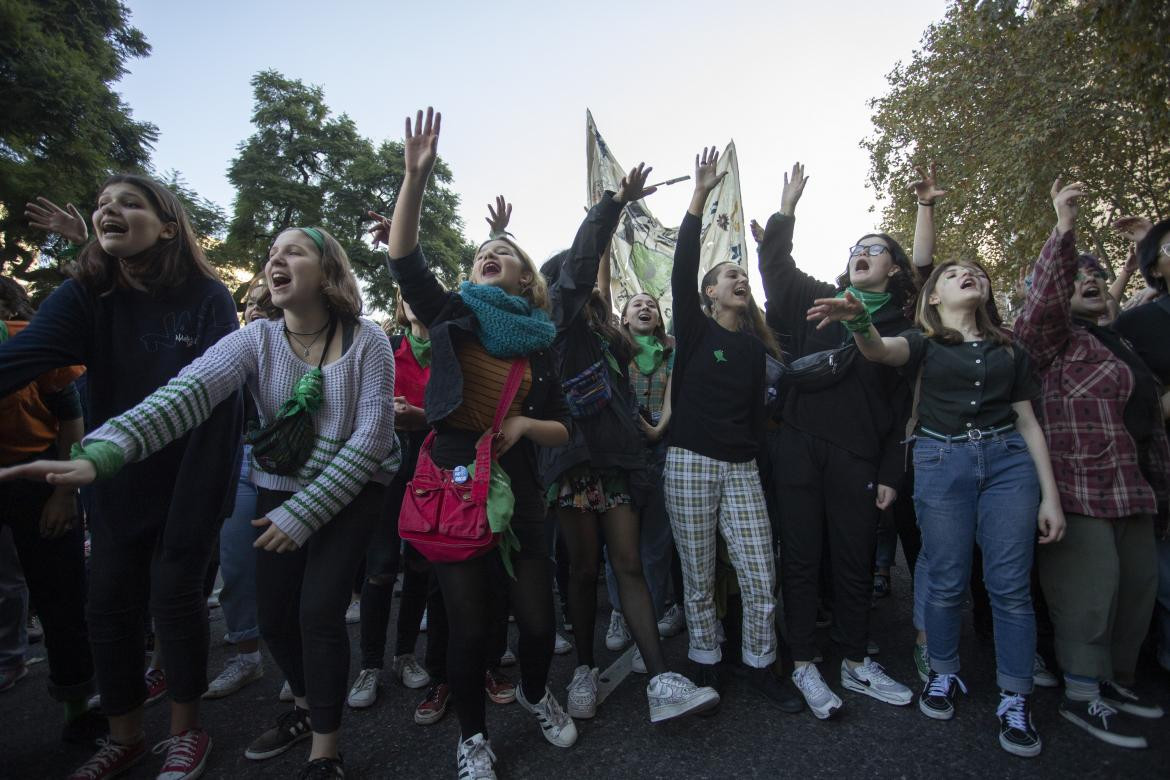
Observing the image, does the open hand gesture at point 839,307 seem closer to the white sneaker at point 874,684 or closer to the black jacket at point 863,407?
the black jacket at point 863,407

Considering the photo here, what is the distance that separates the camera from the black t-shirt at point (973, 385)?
2832 mm

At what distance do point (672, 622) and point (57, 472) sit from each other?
3234mm

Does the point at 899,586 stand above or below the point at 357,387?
below

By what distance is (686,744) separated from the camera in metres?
2.57

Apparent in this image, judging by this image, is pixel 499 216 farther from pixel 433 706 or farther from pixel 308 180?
pixel 308 180

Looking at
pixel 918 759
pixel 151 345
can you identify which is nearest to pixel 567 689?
pixel 918 759

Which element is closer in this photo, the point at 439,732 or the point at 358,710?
the point at 439,732

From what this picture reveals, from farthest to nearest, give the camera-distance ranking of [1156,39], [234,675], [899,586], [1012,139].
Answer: [1012,139] → [1156,39] → [899,586] → [234,675]

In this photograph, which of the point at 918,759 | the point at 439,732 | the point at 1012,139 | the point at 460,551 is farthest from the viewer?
the point at 1012,139

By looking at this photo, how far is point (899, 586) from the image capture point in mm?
4781

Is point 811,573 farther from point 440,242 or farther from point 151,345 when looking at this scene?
point 440,242

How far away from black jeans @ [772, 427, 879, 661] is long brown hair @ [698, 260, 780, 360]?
2.05 ft

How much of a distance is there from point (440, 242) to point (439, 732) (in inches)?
1096

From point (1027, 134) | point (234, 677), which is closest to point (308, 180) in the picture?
point (1027, 134)
